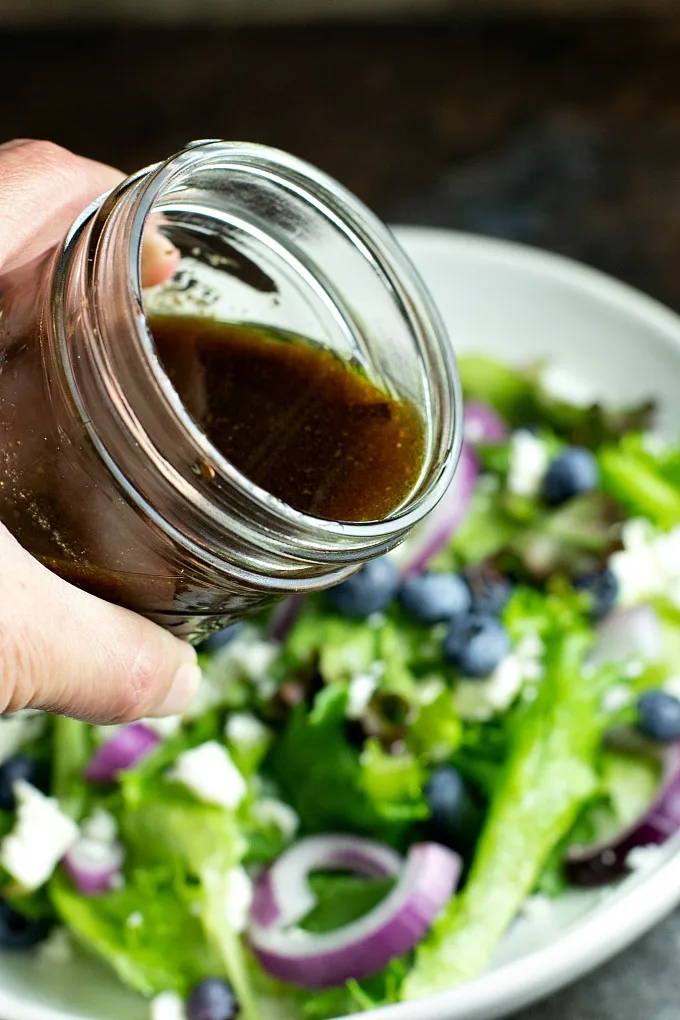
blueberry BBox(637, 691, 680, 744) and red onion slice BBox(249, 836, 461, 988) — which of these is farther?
blueberry BBox(637, 691, 680, 744)

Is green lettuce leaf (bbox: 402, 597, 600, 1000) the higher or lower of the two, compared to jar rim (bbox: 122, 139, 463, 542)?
lower

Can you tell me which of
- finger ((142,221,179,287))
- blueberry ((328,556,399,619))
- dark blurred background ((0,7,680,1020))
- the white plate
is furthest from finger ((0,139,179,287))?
dark blurred background ((0,7,680,1020))

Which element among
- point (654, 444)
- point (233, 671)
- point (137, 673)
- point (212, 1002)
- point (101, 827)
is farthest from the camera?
point (654, 444)

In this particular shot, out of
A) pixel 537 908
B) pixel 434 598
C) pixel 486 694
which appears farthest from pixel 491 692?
pixel 537 908

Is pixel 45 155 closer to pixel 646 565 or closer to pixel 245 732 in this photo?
pixel 245 732


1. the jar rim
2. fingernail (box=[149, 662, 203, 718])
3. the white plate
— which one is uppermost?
the jar rim

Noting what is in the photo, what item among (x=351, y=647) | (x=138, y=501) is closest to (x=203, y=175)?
(x=138, y=501)

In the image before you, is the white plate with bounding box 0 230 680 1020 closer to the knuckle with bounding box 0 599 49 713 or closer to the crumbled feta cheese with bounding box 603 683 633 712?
the crumbled feta cheese with bounding box 603 683 633 712

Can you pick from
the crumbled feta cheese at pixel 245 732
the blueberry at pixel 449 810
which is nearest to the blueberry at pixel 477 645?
the blueberry at pixel 449 810
